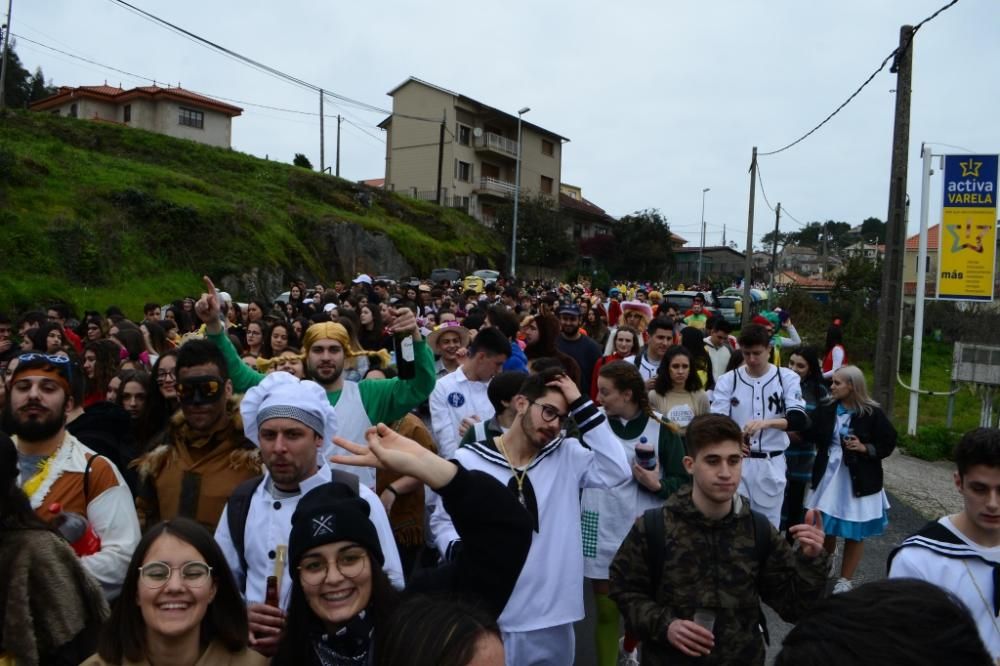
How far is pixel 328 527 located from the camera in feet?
7.21

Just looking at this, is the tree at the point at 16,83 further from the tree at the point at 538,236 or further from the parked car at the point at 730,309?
the parked car at the point at 730,309

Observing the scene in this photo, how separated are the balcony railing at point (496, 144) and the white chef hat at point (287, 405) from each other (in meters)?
53.9

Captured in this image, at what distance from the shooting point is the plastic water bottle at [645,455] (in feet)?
13.9

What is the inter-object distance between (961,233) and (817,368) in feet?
20.7

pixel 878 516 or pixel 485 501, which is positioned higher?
pixel 485 501

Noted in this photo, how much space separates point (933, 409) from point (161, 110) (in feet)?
163

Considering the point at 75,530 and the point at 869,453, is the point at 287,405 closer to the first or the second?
the point at 75,530

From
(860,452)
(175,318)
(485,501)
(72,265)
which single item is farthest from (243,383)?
(72,265)

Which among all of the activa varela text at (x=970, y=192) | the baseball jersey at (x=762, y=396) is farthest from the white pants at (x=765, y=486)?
the activa varela text at (x=970, y=192)

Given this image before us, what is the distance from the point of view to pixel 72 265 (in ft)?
65.5

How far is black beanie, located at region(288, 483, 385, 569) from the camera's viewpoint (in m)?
2.18

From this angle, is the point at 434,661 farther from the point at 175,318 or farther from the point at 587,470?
the point at 175,318

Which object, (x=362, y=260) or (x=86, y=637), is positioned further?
(x=362, y=260)

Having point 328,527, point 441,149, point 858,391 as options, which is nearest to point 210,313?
point 328,527
